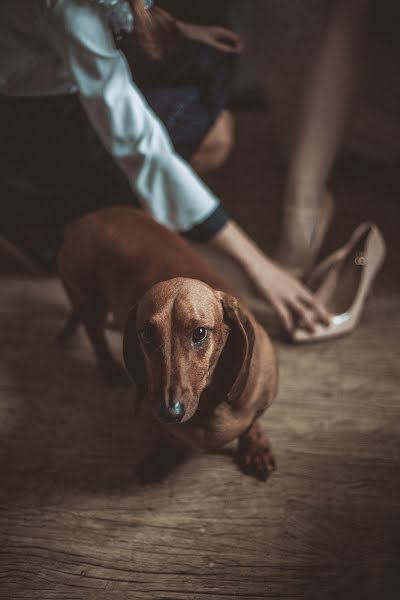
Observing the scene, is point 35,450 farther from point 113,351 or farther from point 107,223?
point 107,223

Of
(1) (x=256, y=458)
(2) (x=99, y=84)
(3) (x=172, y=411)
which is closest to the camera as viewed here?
(3) (x=172, y=411)

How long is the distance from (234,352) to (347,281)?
669 millimetres

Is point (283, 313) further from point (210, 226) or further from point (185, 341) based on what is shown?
point (185, 341)

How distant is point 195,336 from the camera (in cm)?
83

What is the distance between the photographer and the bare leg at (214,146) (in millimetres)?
1485

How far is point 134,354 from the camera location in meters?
0.92

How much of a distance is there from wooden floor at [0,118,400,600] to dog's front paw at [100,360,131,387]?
27 millimetres

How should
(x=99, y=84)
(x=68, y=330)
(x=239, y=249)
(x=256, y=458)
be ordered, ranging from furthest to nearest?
1. (x=68, y=330)
2. (x=239, y=249)
3. (x=256, y=458)
4. (x=99, y=84)

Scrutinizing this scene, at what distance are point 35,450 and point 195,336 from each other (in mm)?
617

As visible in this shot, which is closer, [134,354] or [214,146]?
[134,354]

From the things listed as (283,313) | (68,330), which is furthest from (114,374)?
(283,313)

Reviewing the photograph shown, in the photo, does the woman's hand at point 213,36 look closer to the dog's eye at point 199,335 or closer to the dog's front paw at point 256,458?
the dog's eye at point 199,335

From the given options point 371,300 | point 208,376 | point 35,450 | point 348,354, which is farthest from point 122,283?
point 371,300

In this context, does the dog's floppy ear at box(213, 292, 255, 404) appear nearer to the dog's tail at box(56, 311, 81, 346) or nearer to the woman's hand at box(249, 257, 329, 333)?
the woman's hand at box(249, 257, 329, 333)
